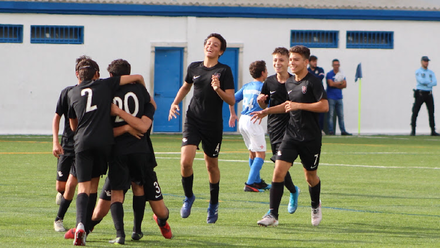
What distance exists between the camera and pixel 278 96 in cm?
964

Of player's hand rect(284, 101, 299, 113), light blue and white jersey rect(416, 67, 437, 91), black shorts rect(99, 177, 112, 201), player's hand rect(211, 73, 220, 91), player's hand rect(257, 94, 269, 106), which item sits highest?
light blue and white jersey rect(416, 67, 437, 91)

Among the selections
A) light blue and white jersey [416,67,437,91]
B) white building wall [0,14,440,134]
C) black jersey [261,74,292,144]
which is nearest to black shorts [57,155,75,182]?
black jersey [261,74,292,144]

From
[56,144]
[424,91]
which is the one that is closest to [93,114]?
[56,144]

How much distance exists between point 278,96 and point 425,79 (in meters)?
18.8

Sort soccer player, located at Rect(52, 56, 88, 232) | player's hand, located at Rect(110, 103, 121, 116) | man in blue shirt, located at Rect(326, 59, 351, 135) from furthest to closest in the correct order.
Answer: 1. man in blue shirt, located at Rect(326, 59, 351, 135)
2. soccer player, located at Rect(52, 56, 88, 232)
3. player's hand, located at Rect(110, 103, 121, 116)

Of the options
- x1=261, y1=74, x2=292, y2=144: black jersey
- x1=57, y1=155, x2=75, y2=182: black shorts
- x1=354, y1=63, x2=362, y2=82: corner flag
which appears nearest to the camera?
x1=57, y1=155, x2=75, y2=182: black shorts

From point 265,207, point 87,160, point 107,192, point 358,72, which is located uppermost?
point 358,72

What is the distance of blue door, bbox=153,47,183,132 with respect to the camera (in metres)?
27.2

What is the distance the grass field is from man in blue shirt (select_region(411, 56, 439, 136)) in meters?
9.01

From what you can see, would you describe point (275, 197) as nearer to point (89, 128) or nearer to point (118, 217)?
point (118, 217)

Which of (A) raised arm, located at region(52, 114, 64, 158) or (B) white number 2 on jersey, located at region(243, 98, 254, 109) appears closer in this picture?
(A) raised arm, located at region(52, 114, 64, 158)

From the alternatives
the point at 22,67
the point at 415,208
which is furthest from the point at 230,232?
the point at 22,67

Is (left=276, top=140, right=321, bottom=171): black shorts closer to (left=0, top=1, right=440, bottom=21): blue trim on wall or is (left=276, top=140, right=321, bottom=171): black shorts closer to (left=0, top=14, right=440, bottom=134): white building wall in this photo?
(left=0, top=14, right=440, bottom=134): white building wall

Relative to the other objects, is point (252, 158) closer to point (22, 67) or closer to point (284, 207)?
point (284, 207)
